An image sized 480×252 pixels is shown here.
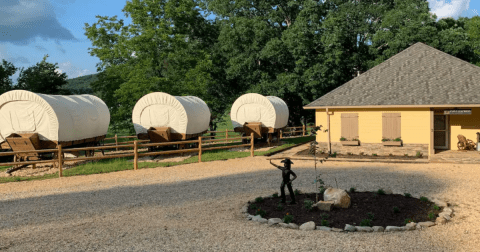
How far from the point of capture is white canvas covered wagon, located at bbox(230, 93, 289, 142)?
83.5 feet

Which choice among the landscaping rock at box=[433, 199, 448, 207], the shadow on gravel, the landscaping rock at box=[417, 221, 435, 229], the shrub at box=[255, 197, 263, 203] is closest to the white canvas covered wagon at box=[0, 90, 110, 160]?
the shadow on gravel

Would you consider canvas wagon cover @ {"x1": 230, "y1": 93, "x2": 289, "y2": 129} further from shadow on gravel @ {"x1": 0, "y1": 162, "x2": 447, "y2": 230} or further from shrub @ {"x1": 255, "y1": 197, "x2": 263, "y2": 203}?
shrub @ {"x1": 255, "y1": 197, "x2": 263, "y2": 203}

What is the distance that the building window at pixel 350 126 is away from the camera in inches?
804

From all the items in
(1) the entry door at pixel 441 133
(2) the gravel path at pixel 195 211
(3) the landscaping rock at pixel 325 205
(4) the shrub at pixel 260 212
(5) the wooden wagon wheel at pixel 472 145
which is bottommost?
(2) the gravel path at pixel 195 211

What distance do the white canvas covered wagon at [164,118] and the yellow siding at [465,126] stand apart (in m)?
14.3

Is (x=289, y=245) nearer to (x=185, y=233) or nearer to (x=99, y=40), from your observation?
(x=185, y=233)

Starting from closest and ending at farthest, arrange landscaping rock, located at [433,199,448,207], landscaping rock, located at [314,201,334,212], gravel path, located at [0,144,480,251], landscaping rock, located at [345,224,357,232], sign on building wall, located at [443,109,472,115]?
gravel path, located at [0,144,480,251], landscaping rock, located at [345,224,357,232], landscaping rock, located at [314,201,334,212], landscaping rock, located at [433,199,448,207], sign on building wall, located at [443,109,472,115]

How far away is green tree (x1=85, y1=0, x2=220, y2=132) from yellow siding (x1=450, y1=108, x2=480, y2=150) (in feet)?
60.4

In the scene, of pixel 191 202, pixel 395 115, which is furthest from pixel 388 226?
pixel 395 115

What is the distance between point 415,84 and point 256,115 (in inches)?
395

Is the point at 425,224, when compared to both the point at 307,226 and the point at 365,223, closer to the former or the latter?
the point at 365,223

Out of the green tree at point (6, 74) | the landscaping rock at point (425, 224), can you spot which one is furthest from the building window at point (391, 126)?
the green tree at point (6, 74)

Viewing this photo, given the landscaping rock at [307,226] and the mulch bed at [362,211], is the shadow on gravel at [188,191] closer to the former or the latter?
the mulch bed at [362,211]

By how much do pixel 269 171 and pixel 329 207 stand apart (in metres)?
6.71
